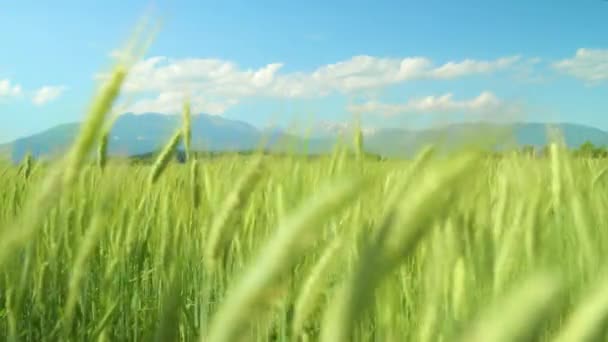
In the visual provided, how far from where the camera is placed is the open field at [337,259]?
476 millimetres

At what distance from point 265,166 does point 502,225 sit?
15.6 inches

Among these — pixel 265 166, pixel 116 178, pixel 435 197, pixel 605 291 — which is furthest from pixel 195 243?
pixel 605 291

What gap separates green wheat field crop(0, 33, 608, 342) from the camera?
48 centimetres

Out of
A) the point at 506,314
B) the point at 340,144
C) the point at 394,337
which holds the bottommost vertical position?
the point at 394,337

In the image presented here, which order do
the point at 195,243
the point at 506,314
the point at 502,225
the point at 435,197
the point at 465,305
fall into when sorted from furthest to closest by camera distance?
the point at 195,243, the point at 502,225, the point at 465,305, the point at 435,197, the point at 506,314

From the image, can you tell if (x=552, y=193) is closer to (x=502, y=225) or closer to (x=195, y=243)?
(x=502, y=225)

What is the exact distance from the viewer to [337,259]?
770mm

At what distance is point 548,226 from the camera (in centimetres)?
104

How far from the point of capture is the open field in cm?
48

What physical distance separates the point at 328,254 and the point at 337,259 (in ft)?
0.06

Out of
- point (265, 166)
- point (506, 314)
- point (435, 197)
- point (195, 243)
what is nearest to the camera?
point (506, 314)

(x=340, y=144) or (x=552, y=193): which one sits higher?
(x=340, y=144)

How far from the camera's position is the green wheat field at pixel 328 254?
1.56 ft

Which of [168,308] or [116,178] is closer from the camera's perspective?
[168,308]
